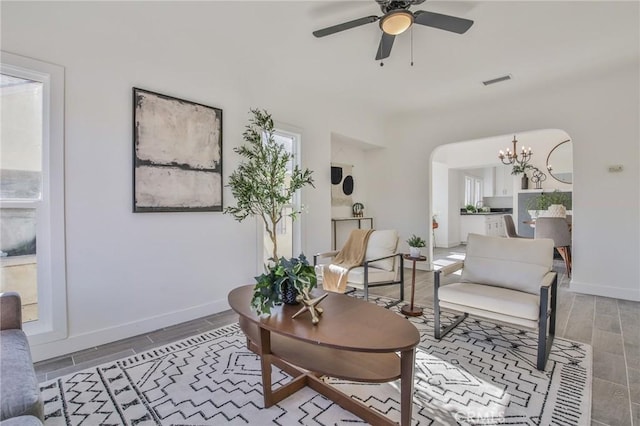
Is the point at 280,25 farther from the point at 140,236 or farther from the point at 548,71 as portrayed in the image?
the point at 548,71

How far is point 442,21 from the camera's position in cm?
240

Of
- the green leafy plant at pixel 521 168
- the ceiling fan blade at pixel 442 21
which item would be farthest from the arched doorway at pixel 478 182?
the ceiling fan blade at pixel 442 21

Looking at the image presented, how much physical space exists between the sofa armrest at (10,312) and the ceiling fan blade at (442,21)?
130 inches

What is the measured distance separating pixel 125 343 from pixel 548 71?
5653mm

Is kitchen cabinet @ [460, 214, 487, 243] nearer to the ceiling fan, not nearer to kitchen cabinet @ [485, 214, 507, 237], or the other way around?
kitchen cabinet @ [485, 214, 507, 237]

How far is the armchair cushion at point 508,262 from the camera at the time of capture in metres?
2.67

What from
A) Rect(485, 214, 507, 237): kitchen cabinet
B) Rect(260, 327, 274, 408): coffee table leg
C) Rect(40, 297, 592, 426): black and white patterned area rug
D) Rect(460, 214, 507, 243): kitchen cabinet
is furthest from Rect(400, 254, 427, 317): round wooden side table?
Rect(485, 214, 507, 237): kitchen cabinet

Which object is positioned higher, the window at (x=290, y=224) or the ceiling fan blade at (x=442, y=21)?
the ceiling fan blade at (x=442, y=21)

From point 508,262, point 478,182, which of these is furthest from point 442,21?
point 478,182

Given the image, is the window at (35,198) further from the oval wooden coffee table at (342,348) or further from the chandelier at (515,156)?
the chandelier at (515,156)

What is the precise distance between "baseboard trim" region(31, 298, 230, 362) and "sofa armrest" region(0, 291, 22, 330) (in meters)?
0.77

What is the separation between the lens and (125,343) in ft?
8.88

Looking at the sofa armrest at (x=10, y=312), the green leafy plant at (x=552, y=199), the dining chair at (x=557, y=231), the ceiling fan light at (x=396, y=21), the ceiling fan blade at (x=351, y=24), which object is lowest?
the sofa armrest at (x=10, y=312)

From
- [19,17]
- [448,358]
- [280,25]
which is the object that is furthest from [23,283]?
[448,358]
